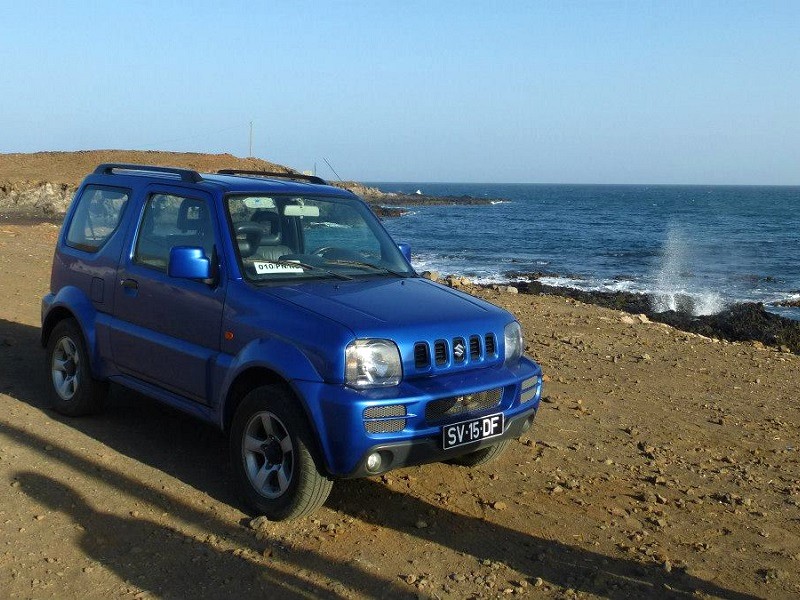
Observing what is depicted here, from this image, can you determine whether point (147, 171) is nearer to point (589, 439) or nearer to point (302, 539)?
point (302, 539)

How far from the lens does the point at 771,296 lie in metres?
25.2

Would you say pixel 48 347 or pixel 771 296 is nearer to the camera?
pixel 48 347

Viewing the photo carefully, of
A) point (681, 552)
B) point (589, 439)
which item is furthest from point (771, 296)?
point (681, 552)

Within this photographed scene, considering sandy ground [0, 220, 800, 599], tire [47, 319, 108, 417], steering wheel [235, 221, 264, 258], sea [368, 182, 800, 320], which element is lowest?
sea [368, 182, 800, 320]

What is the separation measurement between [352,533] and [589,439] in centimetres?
262

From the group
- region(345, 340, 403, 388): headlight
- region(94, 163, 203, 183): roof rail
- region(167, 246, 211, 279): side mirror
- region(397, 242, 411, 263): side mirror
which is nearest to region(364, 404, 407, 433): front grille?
region(345, 340, 403, 388): headlight

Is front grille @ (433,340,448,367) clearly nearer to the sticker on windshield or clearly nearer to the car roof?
the sticker on windshield

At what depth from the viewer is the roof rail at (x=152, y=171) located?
5.78 metres

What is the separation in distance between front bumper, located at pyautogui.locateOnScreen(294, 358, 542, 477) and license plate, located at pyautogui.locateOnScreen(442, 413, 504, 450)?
0.03m

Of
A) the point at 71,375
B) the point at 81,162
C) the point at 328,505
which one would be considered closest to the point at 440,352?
the point at 328,505

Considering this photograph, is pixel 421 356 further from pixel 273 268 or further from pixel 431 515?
pixel 273 268

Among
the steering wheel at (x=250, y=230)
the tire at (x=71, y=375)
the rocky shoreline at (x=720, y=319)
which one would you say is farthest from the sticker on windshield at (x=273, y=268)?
the rocky shoreline at (x=720, y=319)

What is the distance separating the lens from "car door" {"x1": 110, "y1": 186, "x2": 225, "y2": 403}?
527 centimetres

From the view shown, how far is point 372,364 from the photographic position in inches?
178
